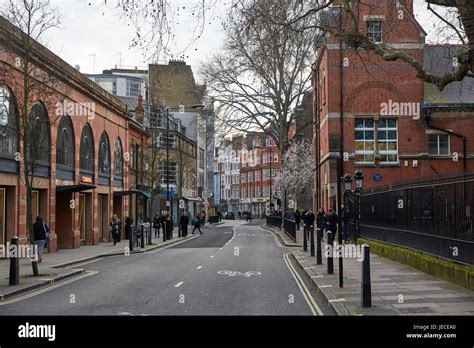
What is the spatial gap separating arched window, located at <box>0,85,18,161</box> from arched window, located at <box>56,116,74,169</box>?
5605 mm

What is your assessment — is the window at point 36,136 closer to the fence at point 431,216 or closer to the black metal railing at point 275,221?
the fence at point 431,216

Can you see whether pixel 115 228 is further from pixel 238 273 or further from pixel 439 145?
pixel 439 145

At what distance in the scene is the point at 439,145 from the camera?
38.8 metres

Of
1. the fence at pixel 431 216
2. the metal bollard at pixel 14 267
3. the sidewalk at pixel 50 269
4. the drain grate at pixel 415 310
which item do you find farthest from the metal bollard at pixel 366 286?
the metal bollard at pixel 14 267

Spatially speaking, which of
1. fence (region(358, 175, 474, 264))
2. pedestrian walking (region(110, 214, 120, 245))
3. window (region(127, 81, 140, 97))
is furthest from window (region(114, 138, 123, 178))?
window (region(127, 81, 140, 97))

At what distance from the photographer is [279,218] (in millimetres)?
56438

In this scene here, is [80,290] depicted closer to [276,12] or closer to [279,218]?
[276,12]

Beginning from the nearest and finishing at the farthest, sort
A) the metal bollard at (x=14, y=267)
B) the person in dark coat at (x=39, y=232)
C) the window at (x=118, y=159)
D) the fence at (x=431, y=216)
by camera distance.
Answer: the fence at (x=431, y=216) < the metal bollard at (x=14, y=267) < the person in dark coat at (x=39, y=232) < the window at (x=118, y=159)

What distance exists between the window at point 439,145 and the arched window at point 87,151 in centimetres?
2024

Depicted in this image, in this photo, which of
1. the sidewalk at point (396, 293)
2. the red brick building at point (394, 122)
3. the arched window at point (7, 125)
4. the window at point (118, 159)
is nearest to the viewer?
the sidewalk at point (396, 293)

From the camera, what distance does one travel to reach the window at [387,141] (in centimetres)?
3812

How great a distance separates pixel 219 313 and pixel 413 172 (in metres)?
29.4

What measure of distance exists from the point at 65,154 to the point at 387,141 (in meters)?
19.0
